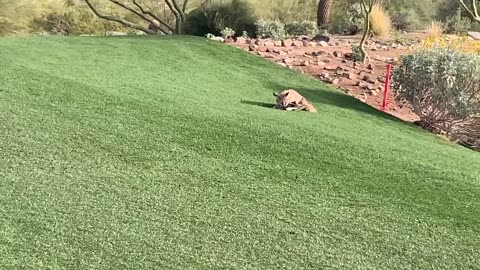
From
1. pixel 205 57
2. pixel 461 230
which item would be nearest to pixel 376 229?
pixel 461 230

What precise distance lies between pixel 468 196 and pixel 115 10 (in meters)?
21.0

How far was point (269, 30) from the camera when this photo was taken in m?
15.3

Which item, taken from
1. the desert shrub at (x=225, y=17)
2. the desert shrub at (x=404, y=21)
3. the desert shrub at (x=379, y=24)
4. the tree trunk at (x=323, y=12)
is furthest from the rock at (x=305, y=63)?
the desert shrub at (x=404, y=21)

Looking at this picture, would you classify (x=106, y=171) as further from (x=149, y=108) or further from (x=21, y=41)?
(x=21, y=41)

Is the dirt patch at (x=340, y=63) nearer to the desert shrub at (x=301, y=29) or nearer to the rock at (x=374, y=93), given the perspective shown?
the rock at (x=374, y=93)

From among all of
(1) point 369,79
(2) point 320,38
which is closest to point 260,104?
(1) point 369,79

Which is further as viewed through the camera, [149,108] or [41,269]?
[149,108]

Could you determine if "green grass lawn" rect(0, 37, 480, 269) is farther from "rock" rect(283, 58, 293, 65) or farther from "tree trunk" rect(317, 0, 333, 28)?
"tree trunk" rect(317, 0, 333, 28)

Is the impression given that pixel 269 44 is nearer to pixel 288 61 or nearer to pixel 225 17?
pixel 288 61

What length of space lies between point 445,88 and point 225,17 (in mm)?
8948

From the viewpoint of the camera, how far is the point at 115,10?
80.1ft

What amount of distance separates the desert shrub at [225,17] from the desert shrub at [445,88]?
7.97 meters

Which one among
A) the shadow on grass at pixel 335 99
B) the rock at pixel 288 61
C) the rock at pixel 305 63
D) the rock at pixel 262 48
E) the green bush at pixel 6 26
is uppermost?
the rock at pixel 262 48

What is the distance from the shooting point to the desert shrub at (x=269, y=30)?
15.1 metres
